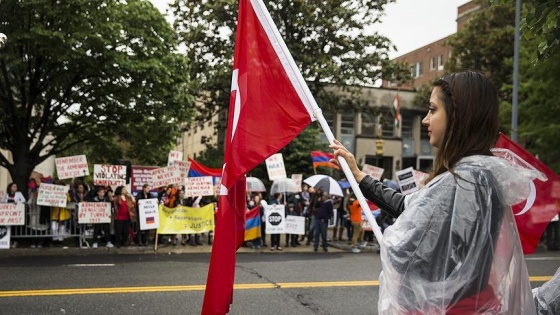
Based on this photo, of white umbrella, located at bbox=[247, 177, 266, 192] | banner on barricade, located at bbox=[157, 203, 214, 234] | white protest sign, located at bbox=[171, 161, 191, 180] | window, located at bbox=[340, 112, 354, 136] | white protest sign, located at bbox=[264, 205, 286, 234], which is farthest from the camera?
window, located at bbox=[340, 112, 354, 136]

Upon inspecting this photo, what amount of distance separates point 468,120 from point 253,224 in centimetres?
1475

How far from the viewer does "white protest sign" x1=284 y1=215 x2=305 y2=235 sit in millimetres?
17125

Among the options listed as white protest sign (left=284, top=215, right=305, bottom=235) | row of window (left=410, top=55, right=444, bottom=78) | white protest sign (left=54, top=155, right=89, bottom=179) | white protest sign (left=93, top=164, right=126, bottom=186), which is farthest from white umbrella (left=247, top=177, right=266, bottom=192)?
row of window (left=410, top=55, right=444, bottom=78)

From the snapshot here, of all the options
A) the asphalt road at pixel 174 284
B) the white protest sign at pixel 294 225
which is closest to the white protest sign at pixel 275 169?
the white protest sign at pixel 294 225

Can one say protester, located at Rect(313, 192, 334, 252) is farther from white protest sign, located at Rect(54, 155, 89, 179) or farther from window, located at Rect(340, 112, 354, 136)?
window, located at Rect(340, 112, 354, 136)

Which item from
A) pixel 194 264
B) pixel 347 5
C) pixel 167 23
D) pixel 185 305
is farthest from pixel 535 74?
pixel 185 305

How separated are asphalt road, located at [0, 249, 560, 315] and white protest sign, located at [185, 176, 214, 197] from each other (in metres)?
2.87

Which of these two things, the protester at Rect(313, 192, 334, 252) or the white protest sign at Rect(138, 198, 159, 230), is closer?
the white protest sign at Rect(138, 198, 159, 230)

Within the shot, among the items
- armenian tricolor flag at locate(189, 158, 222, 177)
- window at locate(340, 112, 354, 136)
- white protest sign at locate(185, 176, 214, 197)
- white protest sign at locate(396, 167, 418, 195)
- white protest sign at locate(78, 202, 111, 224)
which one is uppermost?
window at locate(340, 112, 354, 136)

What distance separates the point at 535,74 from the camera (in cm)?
1988

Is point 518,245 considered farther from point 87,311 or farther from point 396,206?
point 87,311

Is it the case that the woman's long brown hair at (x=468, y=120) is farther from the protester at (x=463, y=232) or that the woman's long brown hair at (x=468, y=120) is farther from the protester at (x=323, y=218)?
the protester at (x=323, y=218)

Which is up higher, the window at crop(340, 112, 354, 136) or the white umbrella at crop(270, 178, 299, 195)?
the window at crop(340, 112, 354, 136)

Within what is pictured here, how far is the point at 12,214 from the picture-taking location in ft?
47.1
